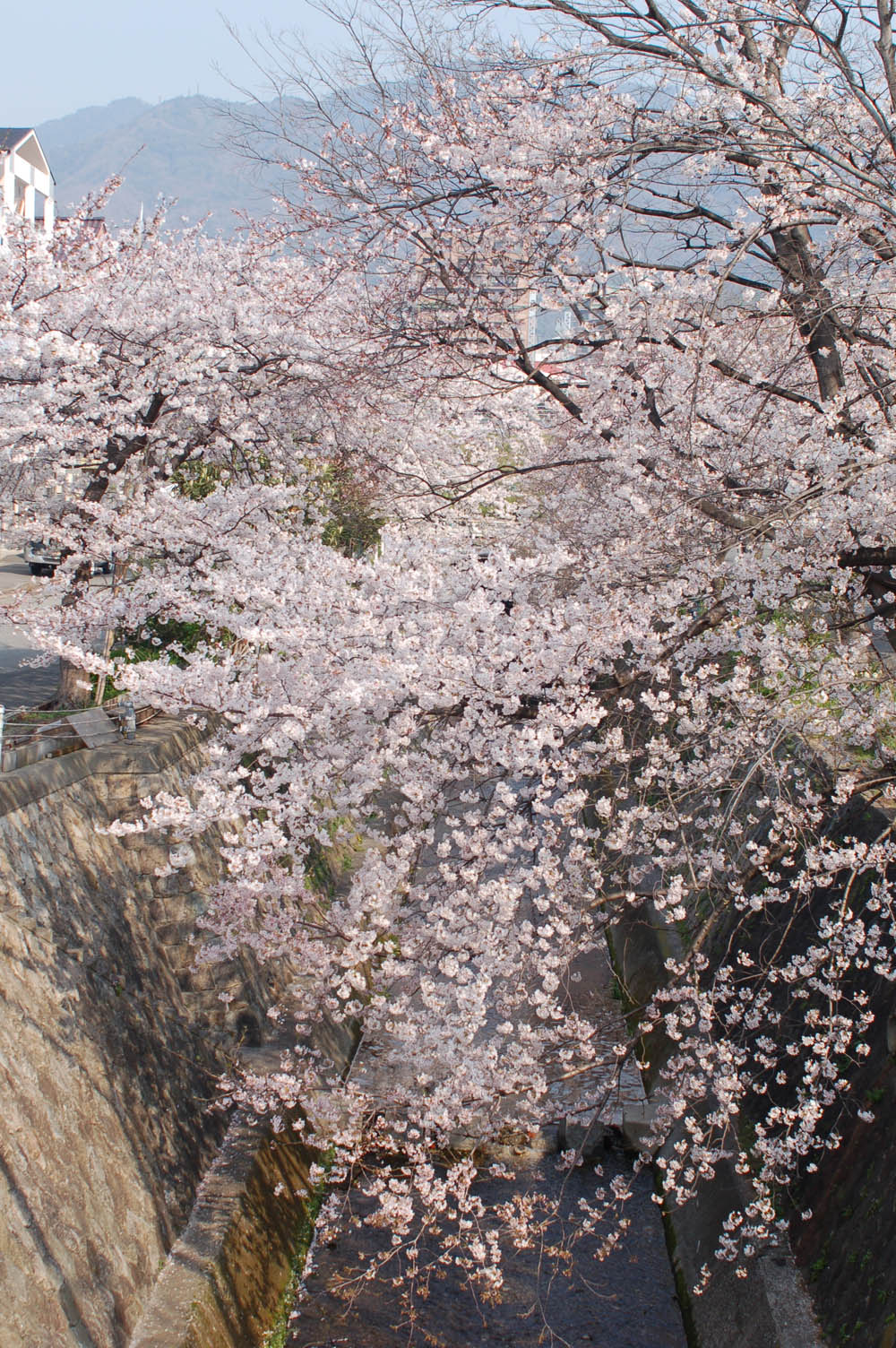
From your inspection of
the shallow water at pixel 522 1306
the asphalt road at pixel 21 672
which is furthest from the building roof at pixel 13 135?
the shallow water at pixel 522 1306

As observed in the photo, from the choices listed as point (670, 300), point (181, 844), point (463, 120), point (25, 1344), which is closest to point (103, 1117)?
point (25, 1344)

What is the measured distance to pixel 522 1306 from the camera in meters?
7.09

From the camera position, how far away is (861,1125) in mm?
5547

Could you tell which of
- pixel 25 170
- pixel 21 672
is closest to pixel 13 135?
pixel 25 170

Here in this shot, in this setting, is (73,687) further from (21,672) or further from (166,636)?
(21,672)

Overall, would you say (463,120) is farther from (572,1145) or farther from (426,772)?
(572,1145)

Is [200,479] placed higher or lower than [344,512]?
lower

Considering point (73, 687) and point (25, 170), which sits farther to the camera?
point (25, 170)

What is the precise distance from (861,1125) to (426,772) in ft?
10.4

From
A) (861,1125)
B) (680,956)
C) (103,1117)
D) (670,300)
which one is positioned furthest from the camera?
(680,956)

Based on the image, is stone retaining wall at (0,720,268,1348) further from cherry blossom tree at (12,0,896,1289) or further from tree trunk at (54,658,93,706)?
tree trunk at (54,658,93,706)

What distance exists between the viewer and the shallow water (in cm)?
683

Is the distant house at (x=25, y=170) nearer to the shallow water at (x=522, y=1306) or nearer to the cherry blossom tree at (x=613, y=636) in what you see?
the cherry blossom tree at (x=613, y=636)

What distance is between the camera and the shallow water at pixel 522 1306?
6832mm
